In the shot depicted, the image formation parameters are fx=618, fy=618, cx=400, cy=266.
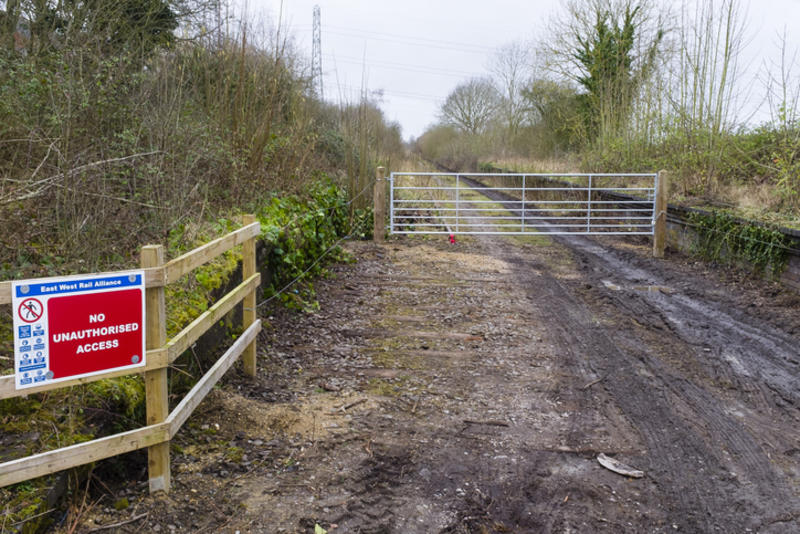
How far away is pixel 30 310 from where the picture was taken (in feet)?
8.52

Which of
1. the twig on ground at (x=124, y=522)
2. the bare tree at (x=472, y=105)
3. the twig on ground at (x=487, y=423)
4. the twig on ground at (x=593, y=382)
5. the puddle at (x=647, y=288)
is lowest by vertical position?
the twig on ground at (x=487, y=423)

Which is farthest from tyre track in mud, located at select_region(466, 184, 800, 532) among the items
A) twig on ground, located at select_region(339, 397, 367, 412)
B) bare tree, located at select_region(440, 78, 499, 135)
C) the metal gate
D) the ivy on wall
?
bare tree, located at select_region(440, 78, 499, 135)

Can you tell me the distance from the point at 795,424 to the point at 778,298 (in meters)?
4.25

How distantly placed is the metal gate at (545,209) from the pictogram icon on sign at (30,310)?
9.20 meters

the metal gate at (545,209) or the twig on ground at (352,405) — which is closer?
the twig on ground at (352,405)

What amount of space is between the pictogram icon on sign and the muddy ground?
104 cm

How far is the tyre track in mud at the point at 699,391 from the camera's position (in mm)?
3586

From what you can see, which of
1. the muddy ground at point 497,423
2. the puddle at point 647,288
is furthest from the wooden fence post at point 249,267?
the puddle at point 647,288

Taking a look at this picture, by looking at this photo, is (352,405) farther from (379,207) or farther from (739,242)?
(379,207)

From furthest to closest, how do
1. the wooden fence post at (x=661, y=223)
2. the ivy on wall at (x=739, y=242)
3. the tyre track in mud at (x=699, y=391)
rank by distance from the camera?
1. the wooden fence post at (x=661, y=223)
2. the ivy on wall at (x=739, y=242)
3. the tyre track in mud at (x=699, y=391)

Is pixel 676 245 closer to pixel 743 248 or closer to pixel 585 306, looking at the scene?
pixel 743 248

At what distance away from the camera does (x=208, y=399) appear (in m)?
4.50

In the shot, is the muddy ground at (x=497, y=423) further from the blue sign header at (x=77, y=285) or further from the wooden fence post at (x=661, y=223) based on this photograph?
the wooden fence post at (x=661, y=223)

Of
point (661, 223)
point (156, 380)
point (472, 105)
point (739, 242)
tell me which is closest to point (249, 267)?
point (156, 380)
